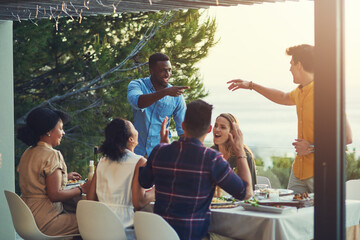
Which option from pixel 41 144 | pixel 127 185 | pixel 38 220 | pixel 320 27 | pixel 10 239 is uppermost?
pixel 320 27

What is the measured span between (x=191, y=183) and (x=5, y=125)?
2.98 metres

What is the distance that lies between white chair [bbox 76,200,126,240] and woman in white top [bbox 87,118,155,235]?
8.0 inches

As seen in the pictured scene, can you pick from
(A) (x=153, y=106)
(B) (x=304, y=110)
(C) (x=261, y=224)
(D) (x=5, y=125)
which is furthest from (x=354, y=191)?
(D) (x=5, y=125)

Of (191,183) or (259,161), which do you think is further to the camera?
(259,161)

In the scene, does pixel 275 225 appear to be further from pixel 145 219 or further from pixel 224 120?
pixel 224 120

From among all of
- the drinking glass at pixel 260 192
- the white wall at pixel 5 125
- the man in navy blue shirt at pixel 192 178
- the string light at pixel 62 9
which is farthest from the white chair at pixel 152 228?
the white wall at pixel 5 125

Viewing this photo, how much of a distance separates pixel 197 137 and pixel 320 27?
89 centimetres

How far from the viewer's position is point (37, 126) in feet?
12.1

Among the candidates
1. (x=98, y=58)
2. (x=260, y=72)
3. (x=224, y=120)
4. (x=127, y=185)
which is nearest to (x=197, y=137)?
(x=127, y=185)

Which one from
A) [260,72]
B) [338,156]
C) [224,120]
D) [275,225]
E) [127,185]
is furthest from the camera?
[260,72]

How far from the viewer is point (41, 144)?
3.68m

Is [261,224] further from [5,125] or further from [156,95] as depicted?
[5,125]

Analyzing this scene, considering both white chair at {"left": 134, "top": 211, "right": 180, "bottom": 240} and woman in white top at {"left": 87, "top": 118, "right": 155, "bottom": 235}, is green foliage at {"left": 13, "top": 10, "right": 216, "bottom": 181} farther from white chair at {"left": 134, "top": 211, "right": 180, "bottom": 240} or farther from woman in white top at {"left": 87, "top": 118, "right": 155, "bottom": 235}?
white chair at {"left": 134, "top": 211, "right": 180, "bottom": 240}

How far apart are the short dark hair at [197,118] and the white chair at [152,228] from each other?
47 cm
